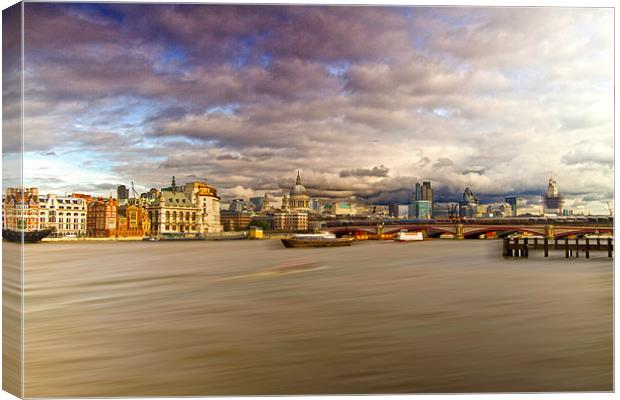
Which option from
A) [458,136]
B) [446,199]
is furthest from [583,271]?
[458,136]

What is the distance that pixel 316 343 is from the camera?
4016mm

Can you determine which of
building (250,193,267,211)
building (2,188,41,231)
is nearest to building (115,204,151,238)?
building (250,193,267,211)

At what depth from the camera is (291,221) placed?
7.05 meters

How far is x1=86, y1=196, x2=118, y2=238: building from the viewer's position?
636 cm

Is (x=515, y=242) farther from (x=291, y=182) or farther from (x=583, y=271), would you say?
(x=291, y=182)

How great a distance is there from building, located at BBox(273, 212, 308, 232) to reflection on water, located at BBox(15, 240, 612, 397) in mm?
859

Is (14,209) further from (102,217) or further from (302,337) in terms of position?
(102,217)

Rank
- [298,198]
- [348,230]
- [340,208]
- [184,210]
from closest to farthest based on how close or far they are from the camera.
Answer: [298,198], [340,208], [184,210], [348,230]

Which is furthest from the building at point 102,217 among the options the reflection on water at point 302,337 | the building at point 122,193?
the reflection on water at point 302,337

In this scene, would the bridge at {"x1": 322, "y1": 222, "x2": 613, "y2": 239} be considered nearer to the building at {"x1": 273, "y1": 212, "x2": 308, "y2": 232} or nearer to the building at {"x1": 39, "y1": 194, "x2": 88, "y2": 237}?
the building at {"x1": 273, "y1": 212, "x2": 308, "y2": 232}

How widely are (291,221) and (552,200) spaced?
10.2 feet

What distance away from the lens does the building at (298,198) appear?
18.8 ft

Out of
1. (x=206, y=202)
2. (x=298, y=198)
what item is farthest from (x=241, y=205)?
(x=298, y=198)

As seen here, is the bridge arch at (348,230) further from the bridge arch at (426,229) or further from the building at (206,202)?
the building at (206,202)
